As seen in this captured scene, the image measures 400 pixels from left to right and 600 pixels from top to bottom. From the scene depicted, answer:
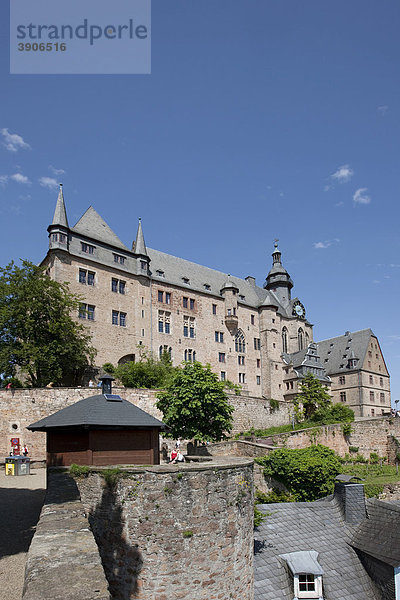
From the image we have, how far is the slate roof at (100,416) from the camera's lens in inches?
521

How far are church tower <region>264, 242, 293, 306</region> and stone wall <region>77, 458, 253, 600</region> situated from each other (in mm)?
59332

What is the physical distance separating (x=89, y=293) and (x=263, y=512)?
92.4 feet

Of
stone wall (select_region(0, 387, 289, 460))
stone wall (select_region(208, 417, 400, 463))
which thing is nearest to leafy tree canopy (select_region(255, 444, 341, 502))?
stone wall (select_region(208, 417, 400, 463))

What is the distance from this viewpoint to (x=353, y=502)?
62.2ft

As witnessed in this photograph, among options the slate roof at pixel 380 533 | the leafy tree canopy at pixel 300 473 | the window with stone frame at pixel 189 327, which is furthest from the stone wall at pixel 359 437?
the window with stone frame at pixel 189 327

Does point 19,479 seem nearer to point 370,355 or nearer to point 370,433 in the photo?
point 370,433

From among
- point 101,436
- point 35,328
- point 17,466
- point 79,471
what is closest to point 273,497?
point 17,466

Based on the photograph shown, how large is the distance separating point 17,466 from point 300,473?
15048 millimetres

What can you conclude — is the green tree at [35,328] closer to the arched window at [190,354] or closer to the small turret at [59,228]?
the small turret at [59,228]

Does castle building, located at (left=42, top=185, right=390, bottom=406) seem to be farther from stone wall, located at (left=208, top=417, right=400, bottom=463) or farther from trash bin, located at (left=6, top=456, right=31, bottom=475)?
trash bin, located at (left=6, top=456, right=31, bottom=475)

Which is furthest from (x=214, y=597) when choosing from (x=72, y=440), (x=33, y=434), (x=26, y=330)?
(x=26, y=330)

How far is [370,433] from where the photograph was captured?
39.3 meters

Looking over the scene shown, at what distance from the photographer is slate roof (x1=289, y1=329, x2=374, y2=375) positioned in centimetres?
6475

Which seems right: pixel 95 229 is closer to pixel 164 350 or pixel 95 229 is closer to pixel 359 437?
pixel 164 350
